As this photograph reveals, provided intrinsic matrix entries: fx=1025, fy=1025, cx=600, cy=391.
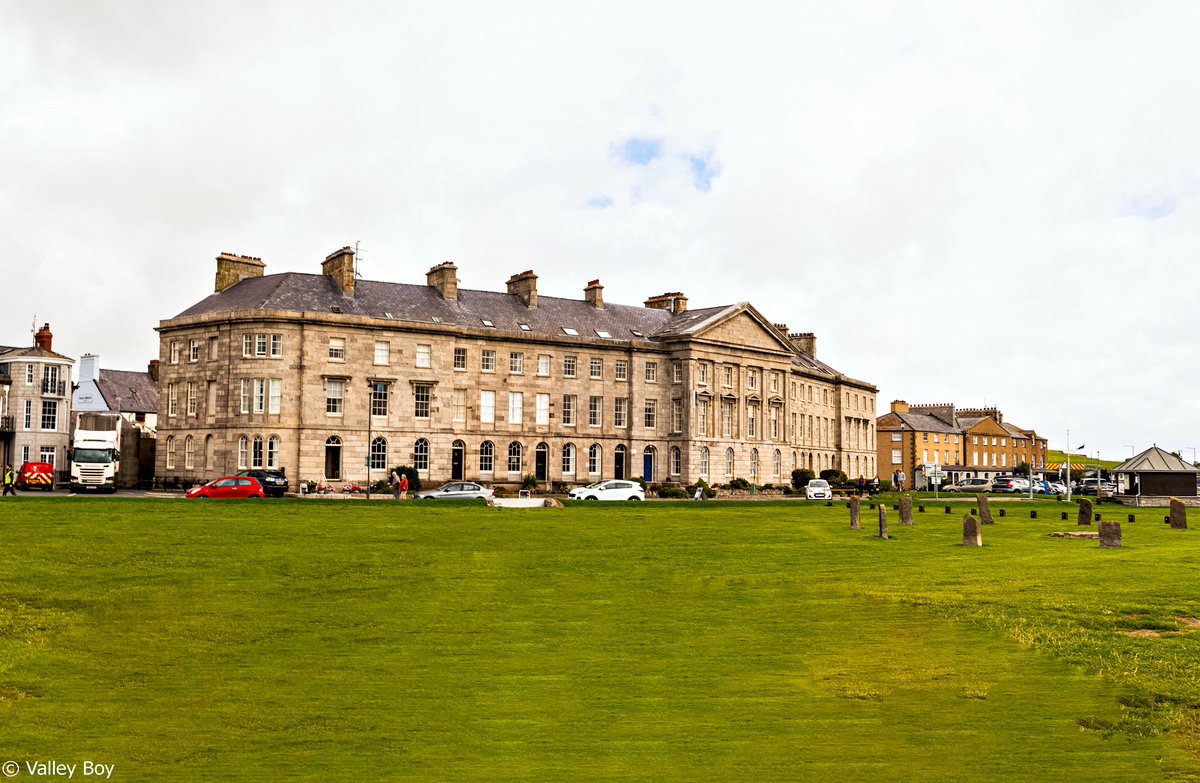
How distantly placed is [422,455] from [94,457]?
62.2ft

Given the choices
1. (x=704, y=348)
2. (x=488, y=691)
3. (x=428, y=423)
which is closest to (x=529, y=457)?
(x=428, y=423)

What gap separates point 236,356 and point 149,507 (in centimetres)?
2816

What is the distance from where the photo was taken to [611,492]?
188 feet

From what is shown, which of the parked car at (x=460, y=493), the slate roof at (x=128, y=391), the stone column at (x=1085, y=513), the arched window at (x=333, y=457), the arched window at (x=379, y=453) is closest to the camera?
the stone column at (x=1085, y=513)

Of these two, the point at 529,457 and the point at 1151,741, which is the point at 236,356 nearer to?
the point at 529,457

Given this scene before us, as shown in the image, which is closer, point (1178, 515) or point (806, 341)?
point (1178, 515)

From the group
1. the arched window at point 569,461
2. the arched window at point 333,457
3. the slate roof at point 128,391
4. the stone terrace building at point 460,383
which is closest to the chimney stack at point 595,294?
the stone terrace building at point 460,383

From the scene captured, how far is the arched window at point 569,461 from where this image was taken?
72188 millimetres

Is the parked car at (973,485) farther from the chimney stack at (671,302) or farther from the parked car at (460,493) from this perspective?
the parked car at (460,493)

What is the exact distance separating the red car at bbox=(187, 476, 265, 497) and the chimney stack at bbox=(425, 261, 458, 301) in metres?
24.6

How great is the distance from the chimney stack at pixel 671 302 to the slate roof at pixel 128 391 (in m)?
41.1

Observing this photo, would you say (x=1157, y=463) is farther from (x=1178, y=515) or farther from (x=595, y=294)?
(x=595, y=294)

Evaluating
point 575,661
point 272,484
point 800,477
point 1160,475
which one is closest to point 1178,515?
point 1160,475

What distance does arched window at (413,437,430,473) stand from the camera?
65750 mm
